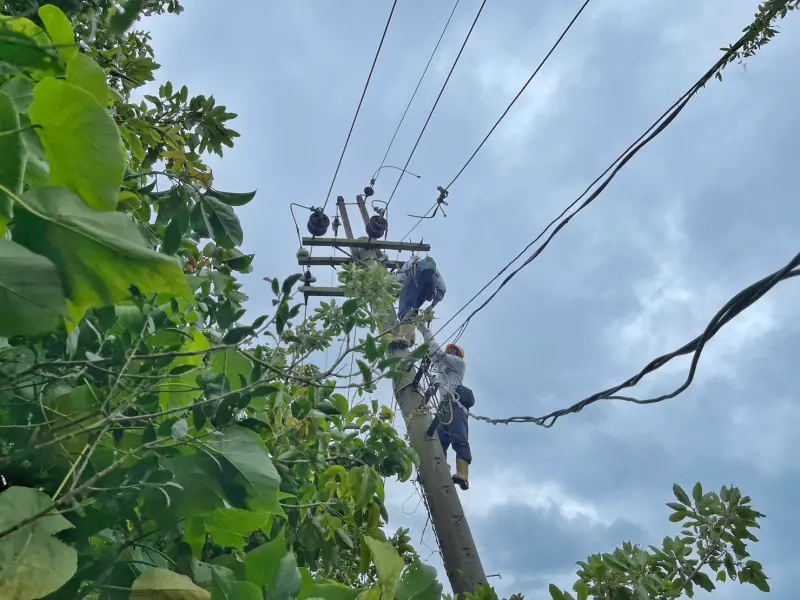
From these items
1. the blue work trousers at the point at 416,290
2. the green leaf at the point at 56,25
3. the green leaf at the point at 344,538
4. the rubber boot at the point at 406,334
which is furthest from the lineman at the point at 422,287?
the green leaf at the point at 56,25

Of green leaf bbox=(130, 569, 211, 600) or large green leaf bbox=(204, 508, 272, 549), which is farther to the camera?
large green leaf bbox=(204, 508, 272, 549)

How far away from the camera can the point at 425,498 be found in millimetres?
6172

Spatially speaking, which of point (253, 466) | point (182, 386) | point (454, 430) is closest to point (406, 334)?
point (454, 430)

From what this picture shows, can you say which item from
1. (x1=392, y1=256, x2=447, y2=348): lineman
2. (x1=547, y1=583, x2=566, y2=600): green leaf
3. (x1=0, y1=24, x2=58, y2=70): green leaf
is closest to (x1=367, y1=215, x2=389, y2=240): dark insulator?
(x1=392, y1=256, x2=447, y2=348): lineman

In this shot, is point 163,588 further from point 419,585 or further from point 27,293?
point 27,293

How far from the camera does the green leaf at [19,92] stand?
36.9 inches

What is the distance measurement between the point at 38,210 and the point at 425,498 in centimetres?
582

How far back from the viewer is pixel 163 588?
104cm

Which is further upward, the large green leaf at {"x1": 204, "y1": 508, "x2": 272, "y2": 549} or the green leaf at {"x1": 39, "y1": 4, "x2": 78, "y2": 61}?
the green leaf at {"x1": 39, "y1": 4, "x2": 78, "y2": 61}

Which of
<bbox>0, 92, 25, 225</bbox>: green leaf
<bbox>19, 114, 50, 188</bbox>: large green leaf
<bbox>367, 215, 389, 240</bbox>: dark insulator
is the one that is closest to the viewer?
<bbox>0, 92, 25, 225</bbox>: green leaf

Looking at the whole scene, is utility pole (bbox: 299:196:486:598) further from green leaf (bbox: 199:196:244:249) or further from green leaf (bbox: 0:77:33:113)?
green leaf (bbox: 0:77:33:113)

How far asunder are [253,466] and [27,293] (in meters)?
0.58

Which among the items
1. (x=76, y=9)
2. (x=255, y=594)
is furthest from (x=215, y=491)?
(x=76, y=9)

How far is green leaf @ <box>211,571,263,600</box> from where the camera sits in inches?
37.5
